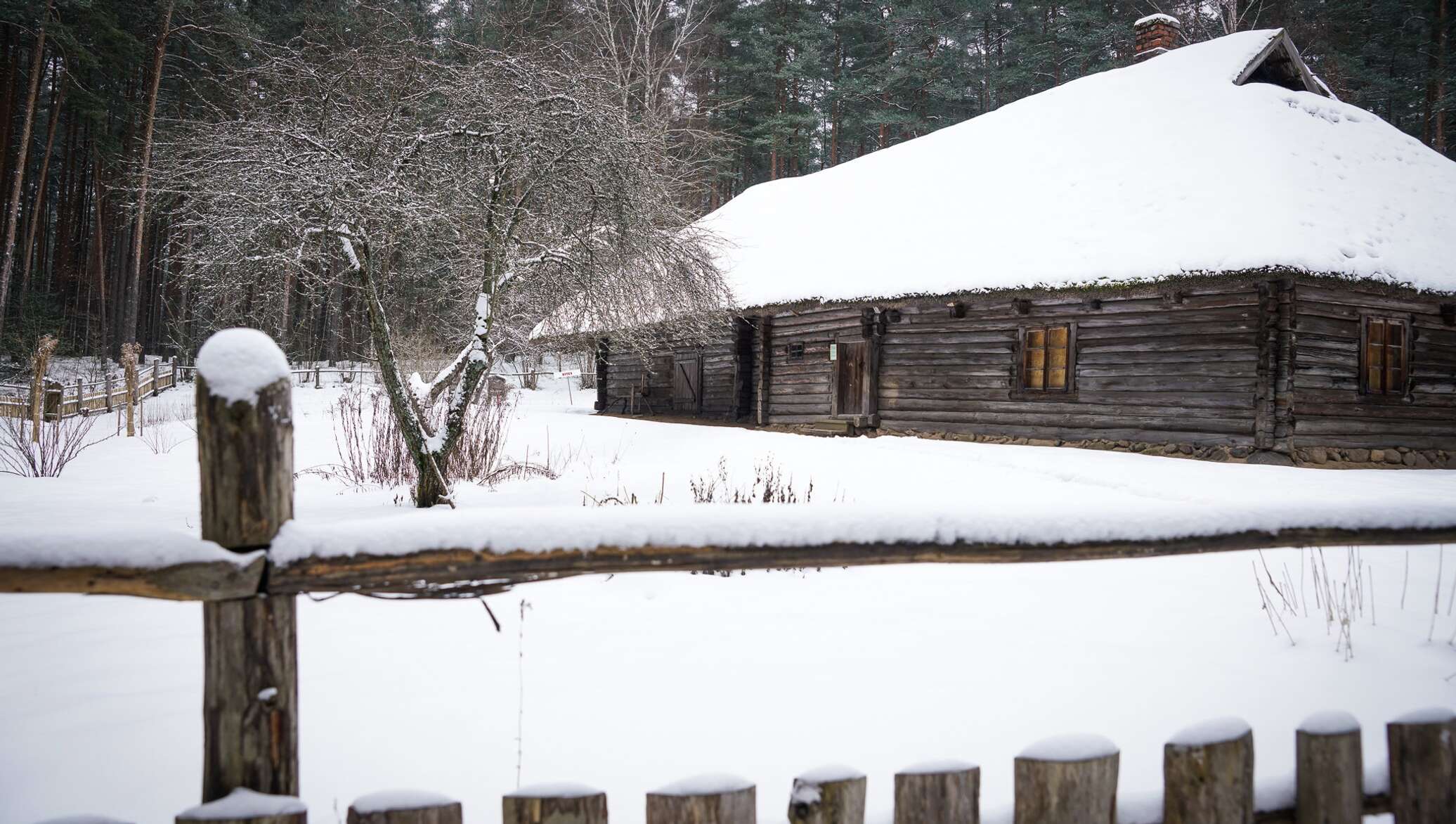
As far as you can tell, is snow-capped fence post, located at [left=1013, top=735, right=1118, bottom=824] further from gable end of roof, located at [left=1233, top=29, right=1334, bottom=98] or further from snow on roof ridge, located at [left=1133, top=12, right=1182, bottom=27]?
snow on roof ridge, located at [left=1133, top=12, right=1182, bottom=27]

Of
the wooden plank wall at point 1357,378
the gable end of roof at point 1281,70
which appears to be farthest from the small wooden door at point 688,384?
the gable end of roof at point 1281,70

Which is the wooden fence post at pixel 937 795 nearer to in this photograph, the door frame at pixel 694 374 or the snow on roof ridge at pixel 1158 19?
the door frame at pixel 694 374

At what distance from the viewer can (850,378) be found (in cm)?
1620

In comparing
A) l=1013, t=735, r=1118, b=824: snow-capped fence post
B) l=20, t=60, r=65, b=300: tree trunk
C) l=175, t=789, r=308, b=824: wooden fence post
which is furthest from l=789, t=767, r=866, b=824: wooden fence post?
l=20, t=60, r=65, b=300: tree trunk

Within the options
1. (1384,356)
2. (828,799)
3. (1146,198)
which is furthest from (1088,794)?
(1384,356)

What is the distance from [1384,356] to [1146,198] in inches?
171

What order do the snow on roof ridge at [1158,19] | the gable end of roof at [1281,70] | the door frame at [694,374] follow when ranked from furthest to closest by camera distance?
the door frame at [694,374]
the snow on roof ridge at [1158,19]
the gable end of roof at [1281,70]

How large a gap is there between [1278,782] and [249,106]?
8.84 metres

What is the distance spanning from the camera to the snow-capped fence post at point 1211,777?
1.54 meters

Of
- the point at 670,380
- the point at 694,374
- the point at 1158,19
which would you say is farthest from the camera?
the point at 670,380

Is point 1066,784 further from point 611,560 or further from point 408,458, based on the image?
point 408,458

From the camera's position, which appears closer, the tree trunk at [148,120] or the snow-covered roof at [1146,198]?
the snow-covered roof at [1146,198]

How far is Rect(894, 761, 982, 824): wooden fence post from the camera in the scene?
1418mm

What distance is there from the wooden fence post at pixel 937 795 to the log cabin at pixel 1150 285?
34.0 ft
